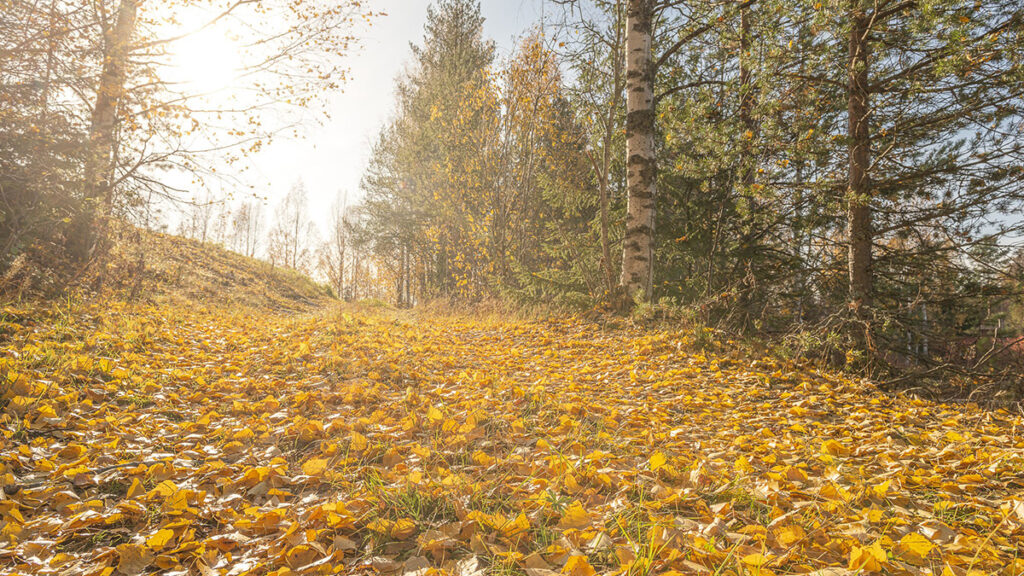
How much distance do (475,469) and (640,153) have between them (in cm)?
521

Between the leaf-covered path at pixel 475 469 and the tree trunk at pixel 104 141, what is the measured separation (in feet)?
8.35

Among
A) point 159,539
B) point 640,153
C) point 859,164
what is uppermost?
point 640,153

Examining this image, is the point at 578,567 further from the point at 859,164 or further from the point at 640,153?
the point at 640,153

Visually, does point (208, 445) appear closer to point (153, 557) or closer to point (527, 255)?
point (153, 557)

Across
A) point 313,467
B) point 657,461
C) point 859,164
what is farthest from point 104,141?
point 859,164

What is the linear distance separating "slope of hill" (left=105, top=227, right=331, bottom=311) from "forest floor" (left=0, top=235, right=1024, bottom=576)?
11.7 ft

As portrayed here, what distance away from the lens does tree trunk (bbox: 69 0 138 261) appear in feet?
19.8

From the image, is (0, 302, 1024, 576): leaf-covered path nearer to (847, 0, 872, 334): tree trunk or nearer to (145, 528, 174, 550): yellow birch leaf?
(145, 528, 174, 550): yellow birch leaf

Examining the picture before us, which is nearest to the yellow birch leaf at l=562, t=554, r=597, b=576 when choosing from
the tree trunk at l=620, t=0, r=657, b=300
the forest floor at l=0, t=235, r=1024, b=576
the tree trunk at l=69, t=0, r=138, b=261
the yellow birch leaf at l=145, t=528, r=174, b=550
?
the forest floor at l=0, t=235, r=1024, b=576

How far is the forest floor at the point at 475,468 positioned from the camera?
1651 millimetres

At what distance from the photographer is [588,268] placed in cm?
793

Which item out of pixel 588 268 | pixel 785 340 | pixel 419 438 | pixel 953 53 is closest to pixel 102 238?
pixel 419 438

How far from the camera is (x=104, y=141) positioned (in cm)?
640

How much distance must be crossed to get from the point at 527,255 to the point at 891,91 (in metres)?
9.09
